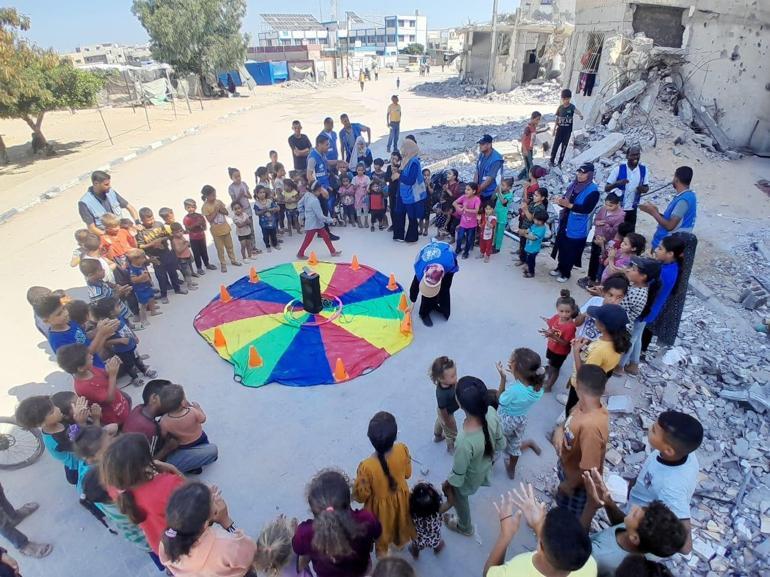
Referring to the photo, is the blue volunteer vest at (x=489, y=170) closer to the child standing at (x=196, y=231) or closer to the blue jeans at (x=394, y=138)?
the child standing at (x=196, y=231)

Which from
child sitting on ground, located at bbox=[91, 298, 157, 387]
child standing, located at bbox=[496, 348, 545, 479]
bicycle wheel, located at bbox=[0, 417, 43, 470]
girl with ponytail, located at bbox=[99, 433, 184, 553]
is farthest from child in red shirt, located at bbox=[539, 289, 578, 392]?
bicycle wheel, located at bbox=[0, 417, 43, 470]

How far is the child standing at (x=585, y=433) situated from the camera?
293 centimetres

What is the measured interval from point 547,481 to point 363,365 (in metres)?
2.35

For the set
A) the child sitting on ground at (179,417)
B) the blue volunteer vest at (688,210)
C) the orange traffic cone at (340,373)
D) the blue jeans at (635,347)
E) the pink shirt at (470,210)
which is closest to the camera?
the child sitting on ground at (179,417)

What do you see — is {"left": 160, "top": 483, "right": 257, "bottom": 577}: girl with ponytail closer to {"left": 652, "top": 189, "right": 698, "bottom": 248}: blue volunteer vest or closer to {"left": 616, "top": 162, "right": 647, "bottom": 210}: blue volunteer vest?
{"left": 652, "top": 189, "right": 698, "bottom": 248}: blue volunteer vest

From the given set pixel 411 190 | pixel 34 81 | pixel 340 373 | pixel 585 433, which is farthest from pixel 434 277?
pixel 34 81

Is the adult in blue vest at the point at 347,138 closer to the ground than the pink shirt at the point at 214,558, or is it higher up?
higher up

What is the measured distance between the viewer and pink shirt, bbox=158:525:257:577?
7.84 ft

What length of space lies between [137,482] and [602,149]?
11.1m

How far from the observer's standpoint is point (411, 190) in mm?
7820

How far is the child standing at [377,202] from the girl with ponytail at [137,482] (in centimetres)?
668

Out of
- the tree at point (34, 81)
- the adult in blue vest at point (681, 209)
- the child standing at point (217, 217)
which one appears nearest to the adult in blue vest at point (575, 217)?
the adult in blue vest at point (681, 209)

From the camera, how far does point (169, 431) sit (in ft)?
12.0

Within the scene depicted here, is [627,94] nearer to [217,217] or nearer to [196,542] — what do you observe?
[217,217]
